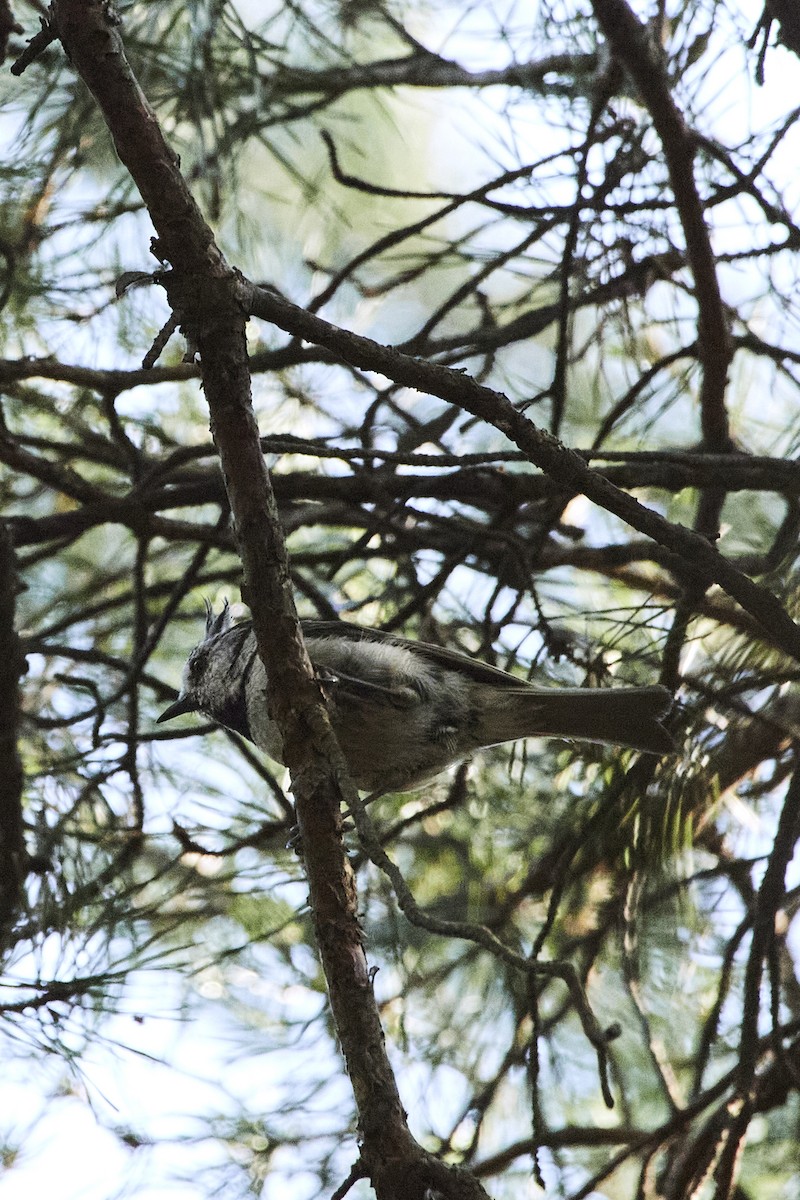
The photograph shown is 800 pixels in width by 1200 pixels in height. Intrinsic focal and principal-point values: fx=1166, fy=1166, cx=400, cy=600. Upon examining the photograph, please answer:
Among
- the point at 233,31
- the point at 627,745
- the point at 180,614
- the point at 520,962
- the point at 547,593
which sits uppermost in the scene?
the point at 233,31

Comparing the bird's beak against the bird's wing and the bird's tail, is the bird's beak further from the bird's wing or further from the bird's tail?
the bird's tail

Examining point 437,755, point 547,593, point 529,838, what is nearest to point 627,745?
point 437,755

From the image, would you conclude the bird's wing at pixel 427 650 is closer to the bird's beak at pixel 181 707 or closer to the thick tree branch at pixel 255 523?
the bird's beak at pixel 181 707

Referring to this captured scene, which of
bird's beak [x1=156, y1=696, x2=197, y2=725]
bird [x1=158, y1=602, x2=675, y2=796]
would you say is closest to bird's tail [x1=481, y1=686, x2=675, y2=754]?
bird [x1=158, y1=602, x2=675, y2=796]

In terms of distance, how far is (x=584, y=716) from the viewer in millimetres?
3430

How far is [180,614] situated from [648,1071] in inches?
102

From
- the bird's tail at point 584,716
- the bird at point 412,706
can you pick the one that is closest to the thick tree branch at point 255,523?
the bird at point 412,706

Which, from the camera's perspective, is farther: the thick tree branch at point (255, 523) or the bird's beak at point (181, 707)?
the bird's beak at point (181, 707)

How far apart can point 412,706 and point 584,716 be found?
1.66ft

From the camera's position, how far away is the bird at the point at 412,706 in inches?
134

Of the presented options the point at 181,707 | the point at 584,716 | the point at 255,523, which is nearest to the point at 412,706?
the point at 584,716

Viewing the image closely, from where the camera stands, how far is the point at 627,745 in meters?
3.20

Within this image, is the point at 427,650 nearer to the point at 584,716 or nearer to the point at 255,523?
the point at 584,716

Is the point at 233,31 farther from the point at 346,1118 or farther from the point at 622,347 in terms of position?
the point at 346,1118
